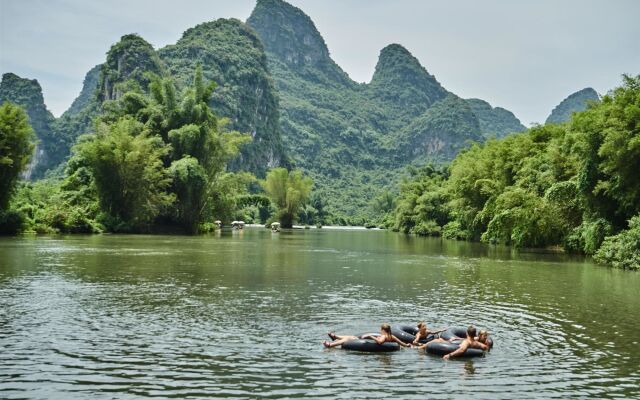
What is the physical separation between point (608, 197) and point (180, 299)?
2742 centimetres

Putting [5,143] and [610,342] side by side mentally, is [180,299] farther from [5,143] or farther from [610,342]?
[5,143]

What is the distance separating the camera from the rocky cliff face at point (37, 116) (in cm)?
18325

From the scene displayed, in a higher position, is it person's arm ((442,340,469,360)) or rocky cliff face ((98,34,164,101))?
rocky cliff face ((98,34,164,101))

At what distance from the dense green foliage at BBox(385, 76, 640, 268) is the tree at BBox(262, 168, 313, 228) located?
147 feet

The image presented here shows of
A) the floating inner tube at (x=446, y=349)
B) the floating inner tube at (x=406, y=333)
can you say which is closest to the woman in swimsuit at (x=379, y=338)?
the floating inner tube at (x=406, y=333)

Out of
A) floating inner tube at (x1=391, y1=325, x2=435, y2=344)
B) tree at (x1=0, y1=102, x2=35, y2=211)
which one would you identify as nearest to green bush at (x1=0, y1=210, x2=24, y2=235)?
tree at (x1=0, y1=102, x2=35, y2=211)

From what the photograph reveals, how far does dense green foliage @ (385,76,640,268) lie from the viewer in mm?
32281

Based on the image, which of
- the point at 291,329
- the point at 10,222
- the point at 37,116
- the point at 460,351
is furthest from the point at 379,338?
the point at 37,116

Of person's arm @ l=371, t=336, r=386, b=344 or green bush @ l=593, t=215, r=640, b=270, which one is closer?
person's arm @ l=371, t=336, r=386, b=344

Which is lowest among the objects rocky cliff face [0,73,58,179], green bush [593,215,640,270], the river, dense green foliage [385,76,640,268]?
the river

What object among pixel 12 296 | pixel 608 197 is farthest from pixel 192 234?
pixel 12 296

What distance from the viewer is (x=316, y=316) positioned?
16.3 metres

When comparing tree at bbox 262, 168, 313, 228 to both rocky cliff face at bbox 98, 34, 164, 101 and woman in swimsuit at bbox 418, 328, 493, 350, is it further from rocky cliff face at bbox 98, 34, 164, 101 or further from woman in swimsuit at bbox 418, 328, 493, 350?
woman in swimsuit at bbox 418, 328, 493, 350

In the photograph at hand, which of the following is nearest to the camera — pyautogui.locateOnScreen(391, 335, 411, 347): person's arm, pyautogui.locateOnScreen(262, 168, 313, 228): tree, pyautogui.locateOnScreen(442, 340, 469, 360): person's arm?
pyautogui.locateOnScreen(442, 340, 469, 360): person's arm
